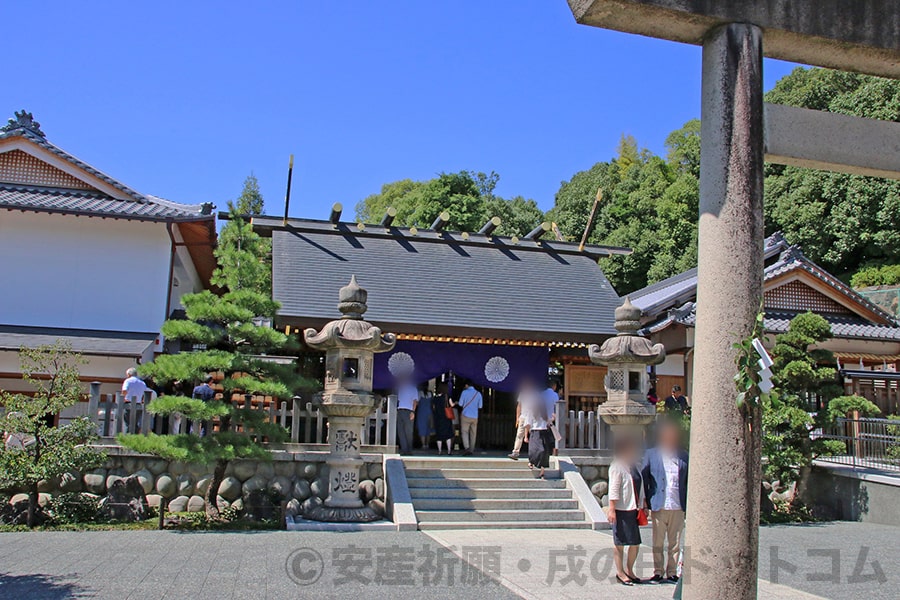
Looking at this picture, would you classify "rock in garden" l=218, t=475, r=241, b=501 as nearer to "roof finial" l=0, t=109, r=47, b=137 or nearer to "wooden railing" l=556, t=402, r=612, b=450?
"wooden railing" l=556, t=402, r=612, b=450

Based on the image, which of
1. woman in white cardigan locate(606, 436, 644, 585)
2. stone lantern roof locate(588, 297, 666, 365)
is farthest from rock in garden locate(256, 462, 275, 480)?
woman in white cardigan locate(606, 436, 644, 585)

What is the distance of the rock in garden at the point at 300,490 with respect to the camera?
12945 millimetres

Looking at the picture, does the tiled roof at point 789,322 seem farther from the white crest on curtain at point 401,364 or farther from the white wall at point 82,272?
the white wall at point 82,272

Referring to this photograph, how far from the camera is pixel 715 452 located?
475 cm

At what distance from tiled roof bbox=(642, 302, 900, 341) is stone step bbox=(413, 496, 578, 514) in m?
7.15

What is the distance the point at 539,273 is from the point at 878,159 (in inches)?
551

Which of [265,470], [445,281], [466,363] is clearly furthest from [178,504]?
[445,281]

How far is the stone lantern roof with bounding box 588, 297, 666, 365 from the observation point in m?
13.4

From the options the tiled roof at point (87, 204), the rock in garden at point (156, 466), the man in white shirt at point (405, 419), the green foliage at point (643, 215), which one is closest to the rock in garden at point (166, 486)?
the rock in garden at point (156, 466)

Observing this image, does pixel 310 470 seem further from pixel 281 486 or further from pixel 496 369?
pixel 496 369

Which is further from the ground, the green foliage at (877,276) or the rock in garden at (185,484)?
the green foliage at (877,276)

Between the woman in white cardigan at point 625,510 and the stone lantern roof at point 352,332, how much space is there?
5.22 meters

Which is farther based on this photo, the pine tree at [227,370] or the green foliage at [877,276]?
the green foliage at [877,276]

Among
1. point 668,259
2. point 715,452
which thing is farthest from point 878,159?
point 668,259
